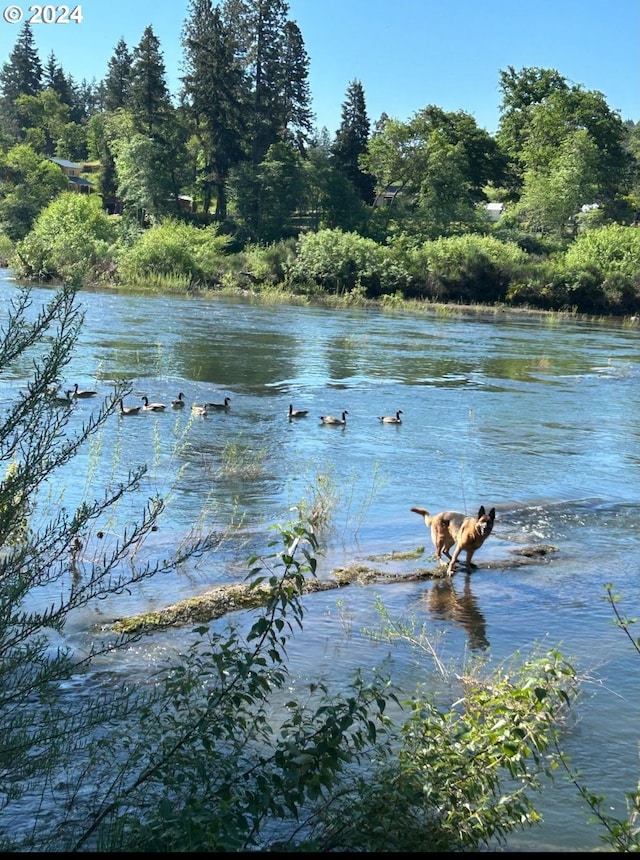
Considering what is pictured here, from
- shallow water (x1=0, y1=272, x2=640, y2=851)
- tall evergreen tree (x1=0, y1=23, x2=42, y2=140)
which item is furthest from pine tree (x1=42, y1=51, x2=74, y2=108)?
shallow water (x1=0, y1=272, x2=640, y2=851)

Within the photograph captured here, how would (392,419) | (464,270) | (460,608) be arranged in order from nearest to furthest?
(460,608), (392,419), (464,270)

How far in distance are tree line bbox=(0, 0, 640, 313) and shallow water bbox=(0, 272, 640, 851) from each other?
37.3 meters

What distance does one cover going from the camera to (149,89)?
71750mm

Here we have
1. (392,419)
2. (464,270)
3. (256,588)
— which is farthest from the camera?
(464,270)

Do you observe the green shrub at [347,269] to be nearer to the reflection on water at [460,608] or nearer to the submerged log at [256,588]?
the submerged log at [256,588]

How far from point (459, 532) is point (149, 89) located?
6970 centimetres

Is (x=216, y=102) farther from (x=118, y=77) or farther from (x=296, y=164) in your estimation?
(x=118, y=77)

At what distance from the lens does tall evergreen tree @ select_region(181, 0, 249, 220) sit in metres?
71.5

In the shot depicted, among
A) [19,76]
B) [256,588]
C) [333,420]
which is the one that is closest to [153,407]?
[333,420]

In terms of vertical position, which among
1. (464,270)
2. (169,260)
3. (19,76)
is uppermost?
(19,76)

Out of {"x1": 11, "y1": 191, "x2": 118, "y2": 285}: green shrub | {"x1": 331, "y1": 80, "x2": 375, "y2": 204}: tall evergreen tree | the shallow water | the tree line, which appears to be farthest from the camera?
{"x1": 331, "y1": 80, "x2": 375, "y2": 204}: tall evergreen tree

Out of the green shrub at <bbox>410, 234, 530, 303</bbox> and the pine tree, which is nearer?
the green shrub at <bbox>410, 234, 530, 303</bbox>

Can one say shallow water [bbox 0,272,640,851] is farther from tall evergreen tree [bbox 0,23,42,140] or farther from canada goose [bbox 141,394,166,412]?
tall evergreen tree [bbox 0,23,42,140]

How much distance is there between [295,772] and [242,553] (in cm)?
571
